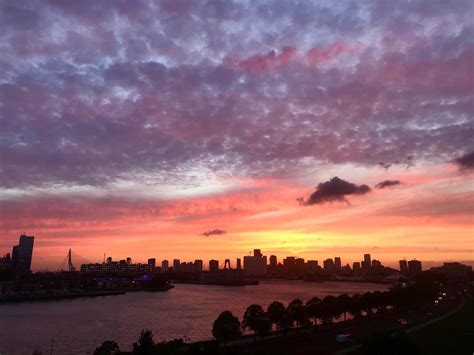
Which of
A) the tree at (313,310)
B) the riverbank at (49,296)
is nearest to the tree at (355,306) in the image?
the tree at (313,310)

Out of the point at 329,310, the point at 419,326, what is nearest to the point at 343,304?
the point at 329,310

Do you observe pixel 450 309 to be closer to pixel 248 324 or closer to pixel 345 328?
pixel 345 328

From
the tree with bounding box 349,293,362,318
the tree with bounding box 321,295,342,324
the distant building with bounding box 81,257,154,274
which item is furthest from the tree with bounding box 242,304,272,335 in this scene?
the distant building with bounding box 81,257,154,274

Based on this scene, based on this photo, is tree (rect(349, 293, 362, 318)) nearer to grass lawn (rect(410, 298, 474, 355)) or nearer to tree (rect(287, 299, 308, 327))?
grass lawn (rect(410, 298, 474, 355))

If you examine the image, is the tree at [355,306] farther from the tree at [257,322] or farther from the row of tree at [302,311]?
the tree at [257,322]

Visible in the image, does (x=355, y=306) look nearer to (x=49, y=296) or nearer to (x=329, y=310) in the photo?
(x=329, y=310)

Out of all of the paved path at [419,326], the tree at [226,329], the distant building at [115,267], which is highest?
the distant building at [115,267]

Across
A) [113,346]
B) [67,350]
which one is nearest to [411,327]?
[113,346]
